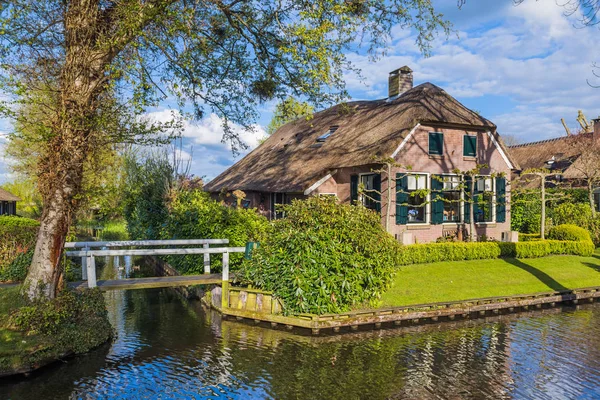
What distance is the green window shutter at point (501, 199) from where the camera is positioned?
2009 centimetres

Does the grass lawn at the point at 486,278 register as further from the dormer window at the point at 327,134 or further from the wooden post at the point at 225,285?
the dormer window at the point at 327,134

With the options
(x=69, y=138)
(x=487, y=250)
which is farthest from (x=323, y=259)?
(x=487, y=250)

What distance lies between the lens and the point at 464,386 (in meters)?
7.71

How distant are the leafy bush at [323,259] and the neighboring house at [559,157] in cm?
2178

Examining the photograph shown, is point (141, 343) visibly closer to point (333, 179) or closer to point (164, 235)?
point (164, 235)

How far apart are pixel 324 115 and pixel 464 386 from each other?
20.4 metres

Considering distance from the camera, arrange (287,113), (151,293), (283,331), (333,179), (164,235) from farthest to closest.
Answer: (333,179)
(164,235)
(151,293)
(287,113)
(283,331)

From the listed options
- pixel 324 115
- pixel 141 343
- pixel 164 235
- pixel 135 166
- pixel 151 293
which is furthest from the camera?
pixel 324 115

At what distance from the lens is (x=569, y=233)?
19188 millimetres

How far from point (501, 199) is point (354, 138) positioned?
7091 mm

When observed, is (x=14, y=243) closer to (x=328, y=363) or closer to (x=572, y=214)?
(x=328, y=363)

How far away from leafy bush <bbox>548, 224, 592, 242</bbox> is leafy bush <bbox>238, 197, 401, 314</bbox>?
36.7ft

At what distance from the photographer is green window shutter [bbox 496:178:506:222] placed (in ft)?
65.9

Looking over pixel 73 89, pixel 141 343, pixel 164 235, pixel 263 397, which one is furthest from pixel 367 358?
pixel 164 235
